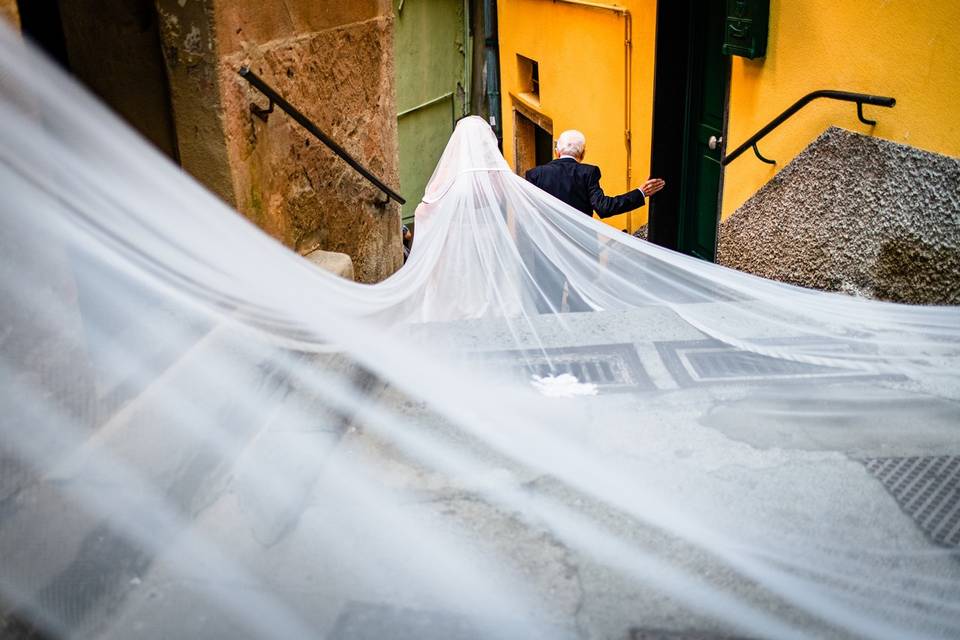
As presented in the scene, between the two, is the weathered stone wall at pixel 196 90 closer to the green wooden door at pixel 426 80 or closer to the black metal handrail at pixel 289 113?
the black metal handrail at pixel 289 113

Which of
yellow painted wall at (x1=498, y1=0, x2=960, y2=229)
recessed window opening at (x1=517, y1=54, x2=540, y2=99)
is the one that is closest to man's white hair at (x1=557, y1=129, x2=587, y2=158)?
yellow painted wall at (x1=498, y1=0, x2=960, y2=229)

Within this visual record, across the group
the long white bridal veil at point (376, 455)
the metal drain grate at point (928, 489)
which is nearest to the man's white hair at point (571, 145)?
the long white bridal veil at point (376, 455)

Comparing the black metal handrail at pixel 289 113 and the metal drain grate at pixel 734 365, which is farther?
the black metal handrail at pixel 289 113

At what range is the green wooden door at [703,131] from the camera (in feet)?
20.8

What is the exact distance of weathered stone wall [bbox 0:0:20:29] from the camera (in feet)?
6.58

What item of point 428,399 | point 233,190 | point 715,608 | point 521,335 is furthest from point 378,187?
point 715,608

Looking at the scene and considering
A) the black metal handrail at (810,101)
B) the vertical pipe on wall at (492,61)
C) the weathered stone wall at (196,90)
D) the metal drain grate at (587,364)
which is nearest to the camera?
the metal drain grate at (587,364)

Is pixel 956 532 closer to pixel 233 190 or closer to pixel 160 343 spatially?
pixel 160 343

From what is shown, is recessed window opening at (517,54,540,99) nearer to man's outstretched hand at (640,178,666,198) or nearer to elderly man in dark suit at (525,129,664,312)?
elderly man in dark suit at (525,129,664,312)

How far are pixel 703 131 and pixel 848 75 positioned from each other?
7.53 ft

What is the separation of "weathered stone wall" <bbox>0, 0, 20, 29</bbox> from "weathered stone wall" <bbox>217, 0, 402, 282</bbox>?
1439 mm

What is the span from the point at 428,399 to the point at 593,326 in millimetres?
1139

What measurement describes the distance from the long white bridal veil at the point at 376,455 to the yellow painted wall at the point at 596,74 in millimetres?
4443

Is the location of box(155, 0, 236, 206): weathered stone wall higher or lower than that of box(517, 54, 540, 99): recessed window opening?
higher
